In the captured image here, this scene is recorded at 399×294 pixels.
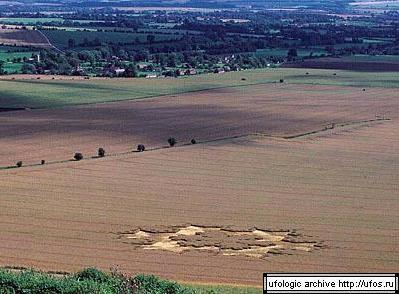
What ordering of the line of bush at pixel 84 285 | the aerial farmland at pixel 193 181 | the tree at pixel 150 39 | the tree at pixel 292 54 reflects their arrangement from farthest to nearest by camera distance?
the tree at pixel 150 39
the tree at pixel 292 54
the aerial farmland at pixel 193 181
the line of bush at pixel 84 285

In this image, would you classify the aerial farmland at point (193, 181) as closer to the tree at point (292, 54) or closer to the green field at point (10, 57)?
the green field at point (10, 57)

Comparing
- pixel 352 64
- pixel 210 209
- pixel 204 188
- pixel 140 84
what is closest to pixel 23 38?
pixel 352 64

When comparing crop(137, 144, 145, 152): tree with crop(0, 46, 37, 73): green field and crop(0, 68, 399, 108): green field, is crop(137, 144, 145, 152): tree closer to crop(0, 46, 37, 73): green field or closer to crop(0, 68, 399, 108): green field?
crop(0, 68, 399, 108): green field

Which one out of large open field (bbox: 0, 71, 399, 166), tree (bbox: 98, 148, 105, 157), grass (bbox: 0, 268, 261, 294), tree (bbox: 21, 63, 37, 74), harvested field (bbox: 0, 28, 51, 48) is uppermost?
grass (bbox: 0, 268, 261, 294)

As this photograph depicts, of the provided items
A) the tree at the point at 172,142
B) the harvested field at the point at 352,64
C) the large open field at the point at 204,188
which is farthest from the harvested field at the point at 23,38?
the tree at the point at 172,142

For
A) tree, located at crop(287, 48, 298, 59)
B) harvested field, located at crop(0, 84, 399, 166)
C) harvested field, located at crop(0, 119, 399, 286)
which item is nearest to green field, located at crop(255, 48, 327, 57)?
tree, located at crop(287, 48, 298, 59)

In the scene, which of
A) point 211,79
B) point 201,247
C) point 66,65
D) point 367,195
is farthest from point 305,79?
point 201,247
